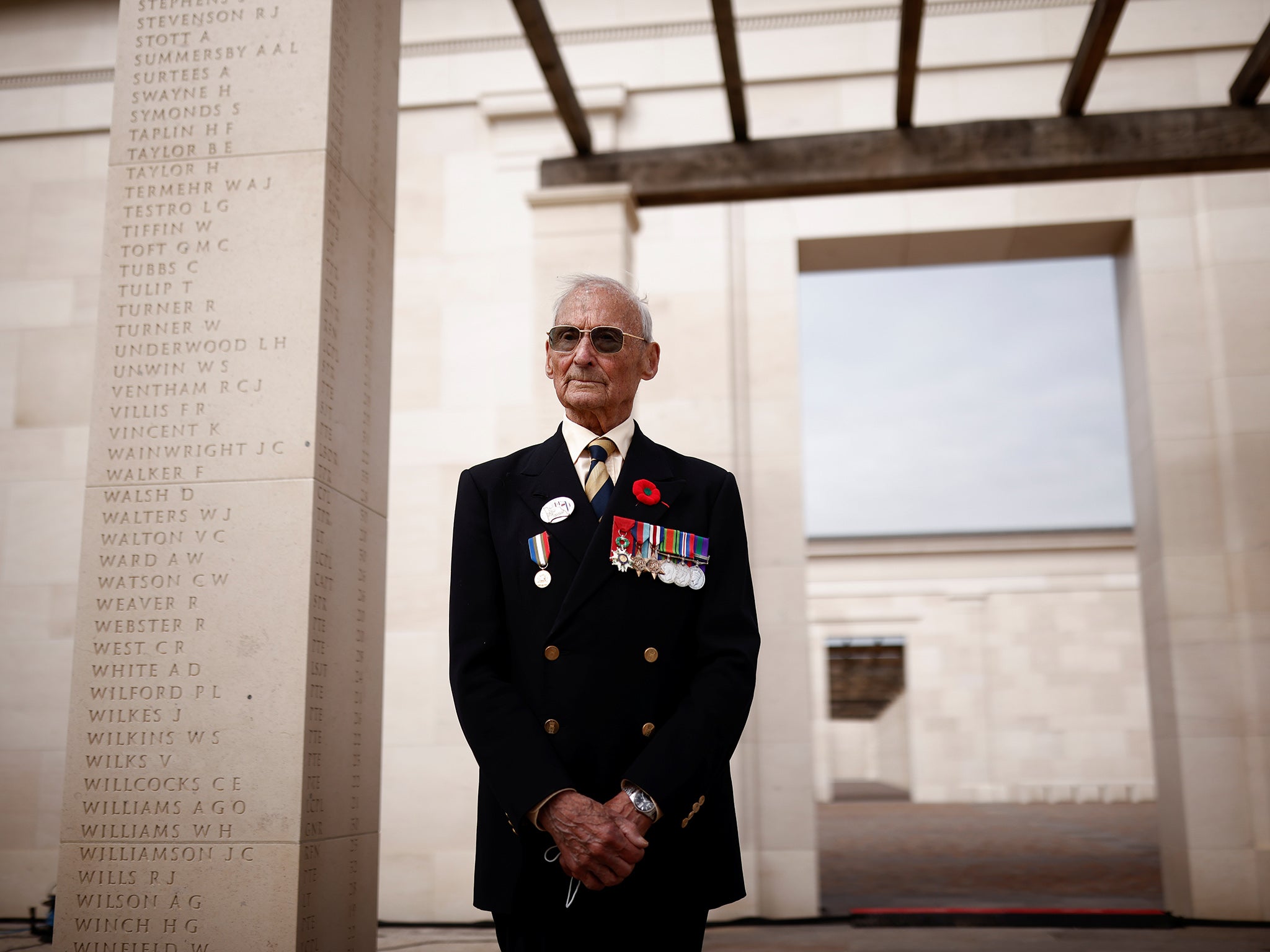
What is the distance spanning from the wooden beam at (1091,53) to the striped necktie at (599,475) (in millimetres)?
5220

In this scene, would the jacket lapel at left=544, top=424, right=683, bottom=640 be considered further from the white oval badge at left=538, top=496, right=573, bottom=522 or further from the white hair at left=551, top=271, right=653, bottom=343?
the white hair at left=551, top=271, right=653, bottom=343

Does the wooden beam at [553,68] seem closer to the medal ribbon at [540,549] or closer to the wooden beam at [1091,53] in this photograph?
the wooden beam at [1091,53]

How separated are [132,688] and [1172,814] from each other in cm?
847

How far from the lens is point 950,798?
75.8 feet

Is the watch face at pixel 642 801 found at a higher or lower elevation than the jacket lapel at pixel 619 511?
lower

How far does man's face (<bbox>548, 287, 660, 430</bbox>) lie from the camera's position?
129 inches

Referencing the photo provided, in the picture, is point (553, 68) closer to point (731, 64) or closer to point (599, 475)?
point (731, 64)

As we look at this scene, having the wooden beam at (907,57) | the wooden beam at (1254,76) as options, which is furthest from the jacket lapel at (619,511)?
the wooden beam at (1254,76)

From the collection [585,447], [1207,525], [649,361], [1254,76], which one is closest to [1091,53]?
[1254,76]

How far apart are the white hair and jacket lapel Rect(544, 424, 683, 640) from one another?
0.32 meters

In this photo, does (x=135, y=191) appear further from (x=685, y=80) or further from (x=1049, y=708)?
(x=1049, y=708)

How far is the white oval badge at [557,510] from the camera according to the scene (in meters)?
3.21

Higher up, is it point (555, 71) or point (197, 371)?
point (555, 71)

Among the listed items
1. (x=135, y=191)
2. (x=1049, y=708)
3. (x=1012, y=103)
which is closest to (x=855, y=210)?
(x=1012, y=103)
